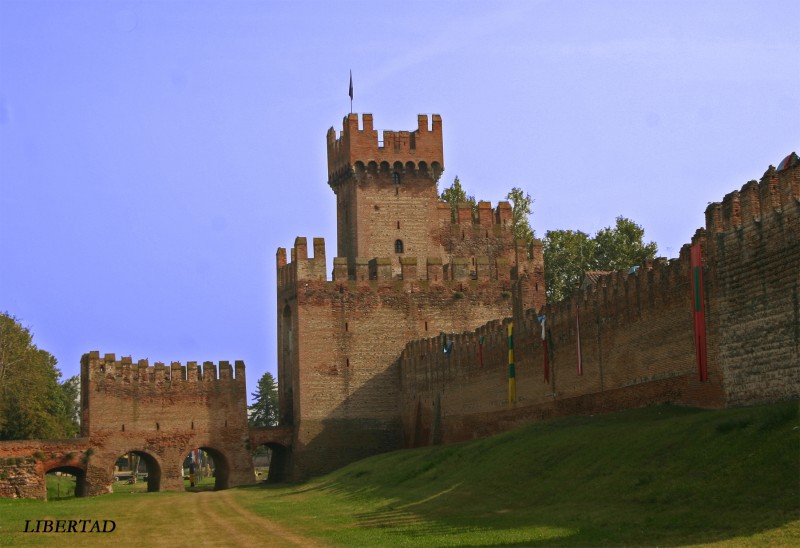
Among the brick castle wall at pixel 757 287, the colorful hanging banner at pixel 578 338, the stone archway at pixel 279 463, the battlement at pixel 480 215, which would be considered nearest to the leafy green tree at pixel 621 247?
the battlement at pixel 480 215

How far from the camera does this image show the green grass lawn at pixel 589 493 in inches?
815

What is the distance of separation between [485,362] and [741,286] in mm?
20328

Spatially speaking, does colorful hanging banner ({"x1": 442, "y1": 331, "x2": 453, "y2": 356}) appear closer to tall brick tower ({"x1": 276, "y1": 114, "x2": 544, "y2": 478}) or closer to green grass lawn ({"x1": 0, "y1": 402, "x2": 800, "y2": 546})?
tall brick tower ({"x1": 276, "y1": 114, "x2": 544, "y2": 478})

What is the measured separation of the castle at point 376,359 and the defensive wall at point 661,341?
0.12 meters

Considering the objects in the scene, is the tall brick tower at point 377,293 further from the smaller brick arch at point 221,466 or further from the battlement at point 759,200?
the battlement at point 759,200

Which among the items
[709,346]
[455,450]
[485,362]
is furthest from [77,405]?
[709,346]

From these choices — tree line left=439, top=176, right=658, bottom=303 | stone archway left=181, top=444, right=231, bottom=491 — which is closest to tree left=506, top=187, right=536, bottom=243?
tree line left=439, top=176, right=658, bottom=303

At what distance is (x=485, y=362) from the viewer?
47781 mm

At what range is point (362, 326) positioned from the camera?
57.3m

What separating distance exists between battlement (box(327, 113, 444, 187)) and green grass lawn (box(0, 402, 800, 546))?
24.2 meters

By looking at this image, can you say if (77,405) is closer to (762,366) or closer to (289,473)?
(289,473)

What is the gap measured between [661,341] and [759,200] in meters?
6.87

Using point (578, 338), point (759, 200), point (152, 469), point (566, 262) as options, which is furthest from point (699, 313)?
point (566, 262)

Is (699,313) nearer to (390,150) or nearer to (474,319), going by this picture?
(474,319)
